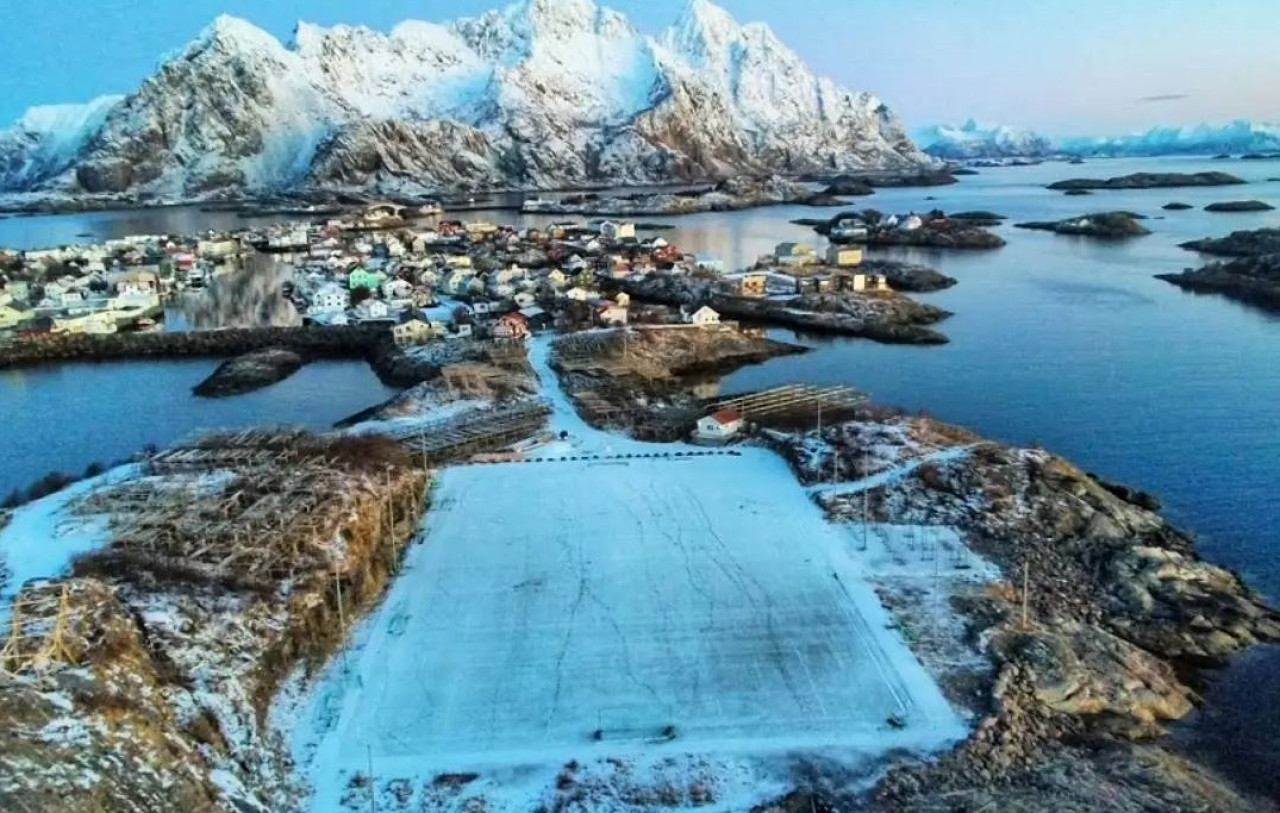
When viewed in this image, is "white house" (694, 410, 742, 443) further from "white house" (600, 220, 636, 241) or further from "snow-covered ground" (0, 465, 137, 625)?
"white house" (600, 220, 636, 241)

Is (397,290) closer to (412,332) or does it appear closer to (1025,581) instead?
(412,332)

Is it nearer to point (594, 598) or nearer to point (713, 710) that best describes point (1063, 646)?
point (713, 710)

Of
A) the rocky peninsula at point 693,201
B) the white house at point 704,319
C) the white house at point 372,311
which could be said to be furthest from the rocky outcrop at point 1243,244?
the rocky peninsula at point 693,201

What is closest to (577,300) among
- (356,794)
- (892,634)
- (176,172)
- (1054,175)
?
(892,634)

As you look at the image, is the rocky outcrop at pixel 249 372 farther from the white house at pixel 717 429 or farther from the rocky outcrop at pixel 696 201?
the rocky outcrop at pixel 696 201

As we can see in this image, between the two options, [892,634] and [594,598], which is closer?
[892,634]

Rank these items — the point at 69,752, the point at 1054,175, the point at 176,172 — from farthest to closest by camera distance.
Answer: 1. the point at 1054,175
2. the point at 176,172
3. the point at 69,752
